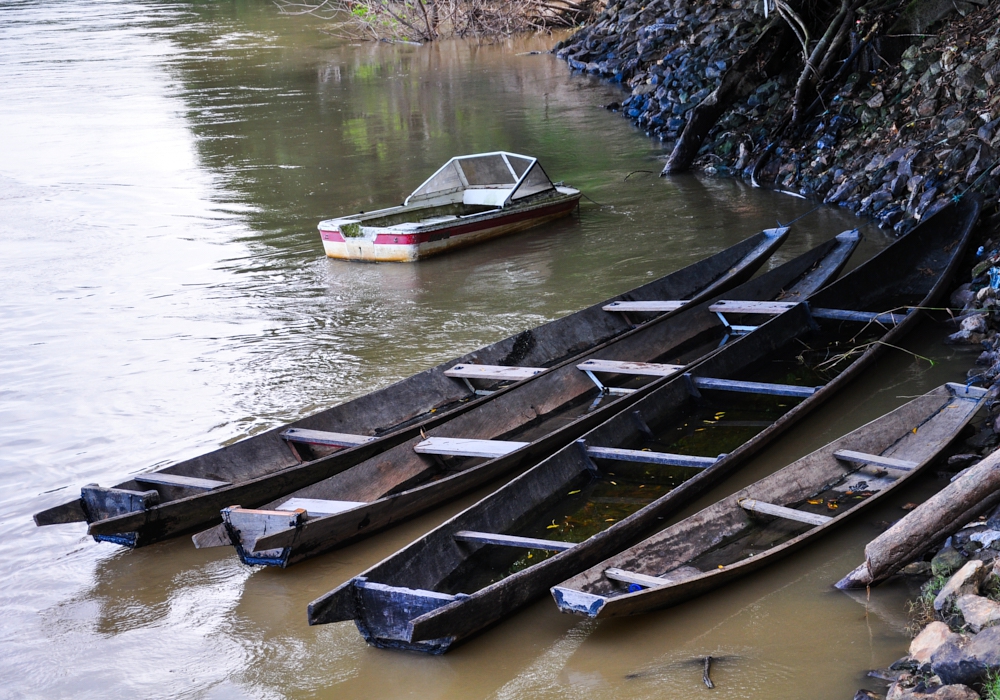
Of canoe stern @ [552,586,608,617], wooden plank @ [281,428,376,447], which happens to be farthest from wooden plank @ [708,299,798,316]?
canoe stern @ [552,586,608,617]

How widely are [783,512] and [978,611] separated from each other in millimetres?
1219

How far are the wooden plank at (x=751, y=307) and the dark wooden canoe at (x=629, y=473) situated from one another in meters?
0.14

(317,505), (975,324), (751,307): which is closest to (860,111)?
(975,324)

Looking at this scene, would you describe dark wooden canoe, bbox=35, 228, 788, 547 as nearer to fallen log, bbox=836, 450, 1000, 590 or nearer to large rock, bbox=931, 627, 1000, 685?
fallen log, bbox=836, 450, 1000, 590

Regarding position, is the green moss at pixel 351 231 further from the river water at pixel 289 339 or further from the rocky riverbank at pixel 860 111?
the rocky riverbank at pixel 860 111

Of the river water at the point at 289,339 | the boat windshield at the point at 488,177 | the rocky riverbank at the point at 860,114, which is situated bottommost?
the river water at the point at 289,339

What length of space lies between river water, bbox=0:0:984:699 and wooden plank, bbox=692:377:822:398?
329 mm

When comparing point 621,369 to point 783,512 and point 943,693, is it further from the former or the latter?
point 943,693

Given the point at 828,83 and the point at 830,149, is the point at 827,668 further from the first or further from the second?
the point at 828,83

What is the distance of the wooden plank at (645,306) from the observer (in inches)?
297

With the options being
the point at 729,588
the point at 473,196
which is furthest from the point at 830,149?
the point at 729,588

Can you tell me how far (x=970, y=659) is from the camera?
3.31 m

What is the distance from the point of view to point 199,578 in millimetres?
5113

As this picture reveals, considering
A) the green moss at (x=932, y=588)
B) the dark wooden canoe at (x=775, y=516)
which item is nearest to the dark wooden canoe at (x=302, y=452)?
the dark wooden canoe at (x=775, y=516)
